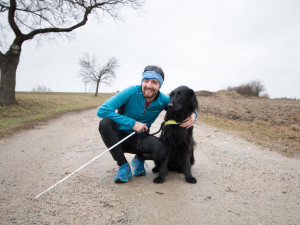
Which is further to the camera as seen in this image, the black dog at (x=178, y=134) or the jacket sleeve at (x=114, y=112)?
the black dog at (x=178, y=134)

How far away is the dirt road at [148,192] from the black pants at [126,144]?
1.13 ft

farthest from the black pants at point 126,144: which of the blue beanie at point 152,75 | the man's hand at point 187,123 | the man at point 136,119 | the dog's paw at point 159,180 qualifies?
the blue beanie at point 152,75

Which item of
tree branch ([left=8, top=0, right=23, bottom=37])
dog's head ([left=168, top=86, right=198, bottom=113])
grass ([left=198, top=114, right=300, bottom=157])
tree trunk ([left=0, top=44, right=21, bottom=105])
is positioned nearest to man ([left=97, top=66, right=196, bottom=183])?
dog's head ([left=168, top=86, right=198, bottom=113])

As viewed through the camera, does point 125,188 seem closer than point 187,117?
Yes

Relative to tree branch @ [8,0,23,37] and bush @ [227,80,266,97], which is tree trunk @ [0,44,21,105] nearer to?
tree branch @ [8,0,23,37]

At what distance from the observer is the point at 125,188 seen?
2785 millimetres

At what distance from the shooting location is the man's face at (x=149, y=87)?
119 inches

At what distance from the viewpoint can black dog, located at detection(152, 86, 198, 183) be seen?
10.2ft

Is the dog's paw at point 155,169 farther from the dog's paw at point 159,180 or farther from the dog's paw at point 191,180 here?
the dog's paw at point 191,180

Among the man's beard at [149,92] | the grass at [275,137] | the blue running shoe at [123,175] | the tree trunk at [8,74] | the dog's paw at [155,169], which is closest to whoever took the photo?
the blue running shoe at [123,175]

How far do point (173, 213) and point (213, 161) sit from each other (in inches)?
86.0

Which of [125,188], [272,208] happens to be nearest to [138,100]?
[125,188]

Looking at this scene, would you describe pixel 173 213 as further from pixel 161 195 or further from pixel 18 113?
pixel 18 113

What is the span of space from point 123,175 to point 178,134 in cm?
95
